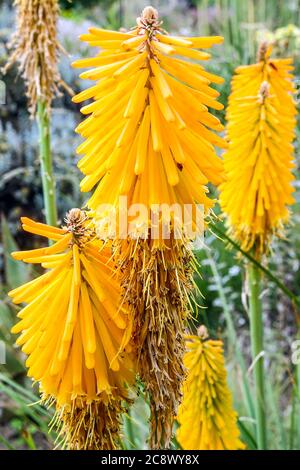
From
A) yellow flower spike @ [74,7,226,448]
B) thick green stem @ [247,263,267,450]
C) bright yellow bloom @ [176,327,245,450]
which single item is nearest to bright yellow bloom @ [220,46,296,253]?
thick green stem @ [247,263,267,450]

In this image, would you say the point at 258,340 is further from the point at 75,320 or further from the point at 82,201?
the point at 82,201

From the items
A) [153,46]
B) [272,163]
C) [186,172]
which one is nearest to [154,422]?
[186,172]

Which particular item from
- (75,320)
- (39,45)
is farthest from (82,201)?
(75,320)

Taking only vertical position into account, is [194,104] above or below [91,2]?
below

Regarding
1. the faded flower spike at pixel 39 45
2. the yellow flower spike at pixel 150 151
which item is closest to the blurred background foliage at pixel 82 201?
the faded flower spike at pixel 39 45

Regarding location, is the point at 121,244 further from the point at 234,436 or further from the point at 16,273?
the point at 16,273

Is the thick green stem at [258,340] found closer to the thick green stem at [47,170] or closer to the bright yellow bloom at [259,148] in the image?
the bright yellow bloom at [259,148]
